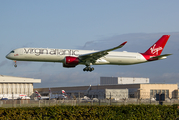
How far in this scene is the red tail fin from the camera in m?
54.4

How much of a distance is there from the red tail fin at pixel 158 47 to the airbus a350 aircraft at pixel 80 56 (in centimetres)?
107

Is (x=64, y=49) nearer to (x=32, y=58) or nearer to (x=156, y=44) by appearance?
(x=32, y=58)

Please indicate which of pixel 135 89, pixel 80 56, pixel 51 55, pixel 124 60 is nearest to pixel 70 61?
pixel 80 56

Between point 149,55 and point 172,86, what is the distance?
126 ft

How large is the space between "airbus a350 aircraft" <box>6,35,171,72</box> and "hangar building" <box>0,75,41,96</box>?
37502 mm

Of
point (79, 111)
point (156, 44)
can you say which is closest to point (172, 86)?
point (156, 44)

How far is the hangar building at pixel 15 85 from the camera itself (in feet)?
269

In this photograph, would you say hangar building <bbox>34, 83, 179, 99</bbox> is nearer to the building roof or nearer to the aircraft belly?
the building roof

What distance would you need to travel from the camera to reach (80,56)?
45719 mm

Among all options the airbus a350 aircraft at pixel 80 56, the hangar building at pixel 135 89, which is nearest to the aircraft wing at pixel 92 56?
the airbus a350 aircraft at pixel 80 56

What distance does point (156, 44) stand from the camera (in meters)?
56.1

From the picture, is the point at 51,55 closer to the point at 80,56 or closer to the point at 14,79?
the point at 80,56

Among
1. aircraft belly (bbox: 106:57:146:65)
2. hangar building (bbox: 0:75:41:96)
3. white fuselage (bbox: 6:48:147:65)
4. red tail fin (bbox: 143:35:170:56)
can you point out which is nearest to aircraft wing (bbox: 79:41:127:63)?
white fuselage (bbox: 6:48:147:65)

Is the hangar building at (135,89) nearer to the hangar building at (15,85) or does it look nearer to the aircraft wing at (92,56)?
the hangar building at (15,85)
